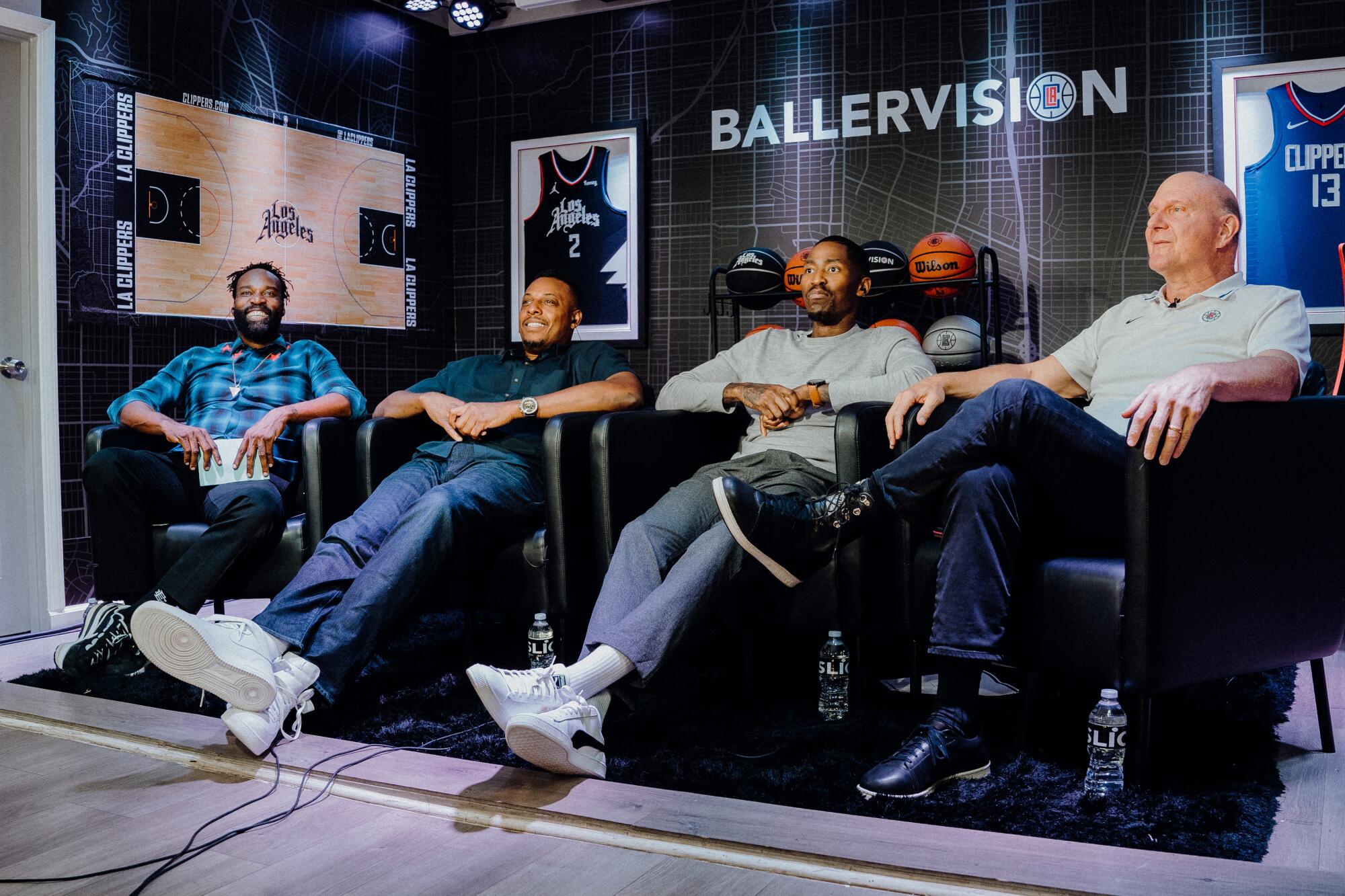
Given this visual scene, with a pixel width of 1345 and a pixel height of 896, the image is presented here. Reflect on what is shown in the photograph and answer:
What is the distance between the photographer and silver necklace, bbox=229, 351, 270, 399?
3.44 meters

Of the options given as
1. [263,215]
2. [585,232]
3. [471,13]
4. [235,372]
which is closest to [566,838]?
[235,372]

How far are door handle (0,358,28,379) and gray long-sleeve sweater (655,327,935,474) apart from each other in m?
2.19

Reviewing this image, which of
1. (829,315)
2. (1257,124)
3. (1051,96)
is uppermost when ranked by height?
(1051,96)

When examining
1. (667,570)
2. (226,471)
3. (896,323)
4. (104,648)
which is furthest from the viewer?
(896,323)

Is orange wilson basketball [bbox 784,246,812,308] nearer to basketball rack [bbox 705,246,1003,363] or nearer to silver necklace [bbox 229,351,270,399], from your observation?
basketball rack [bbox 705,246,1003,363]

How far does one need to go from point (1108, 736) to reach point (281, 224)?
145 inches

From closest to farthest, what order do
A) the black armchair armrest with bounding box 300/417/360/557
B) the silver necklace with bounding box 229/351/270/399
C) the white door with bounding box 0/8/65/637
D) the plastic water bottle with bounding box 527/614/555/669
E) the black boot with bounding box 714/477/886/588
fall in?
the black boot with bounding box 714/477/886/588 → the plastic water bottle with bounding box 527/614/555/669 → the black armchair armrest with bounding box 300/417/360/557 → the silver necklace with bounding box 229/351/270/399 → the white door with bounding box 0/8/65/637

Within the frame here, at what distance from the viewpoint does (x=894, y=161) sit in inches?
170

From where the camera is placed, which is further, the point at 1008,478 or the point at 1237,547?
the point at 1008,478

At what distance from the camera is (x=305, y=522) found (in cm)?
296

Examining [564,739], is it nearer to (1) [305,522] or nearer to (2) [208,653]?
(2) [208,653]

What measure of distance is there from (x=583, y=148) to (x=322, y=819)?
357cm

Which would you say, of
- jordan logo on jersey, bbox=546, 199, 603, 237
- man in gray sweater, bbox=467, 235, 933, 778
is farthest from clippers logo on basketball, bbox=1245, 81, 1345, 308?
jordan logo on jersey, bbox=546, 199, 603, 237

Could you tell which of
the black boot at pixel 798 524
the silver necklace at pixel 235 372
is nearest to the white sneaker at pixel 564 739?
the black boot at pixel 798 524
